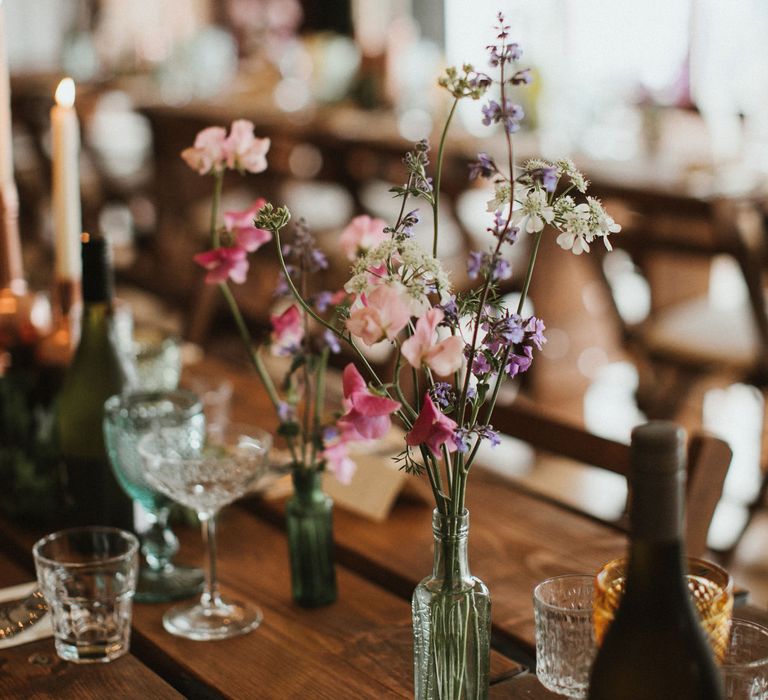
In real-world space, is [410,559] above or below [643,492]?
below

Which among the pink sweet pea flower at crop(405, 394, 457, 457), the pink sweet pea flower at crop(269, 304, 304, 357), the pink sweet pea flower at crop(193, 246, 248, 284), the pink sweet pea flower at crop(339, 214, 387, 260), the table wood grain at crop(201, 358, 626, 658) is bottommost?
the table wood grain at crop(201, 358, 626, 658)

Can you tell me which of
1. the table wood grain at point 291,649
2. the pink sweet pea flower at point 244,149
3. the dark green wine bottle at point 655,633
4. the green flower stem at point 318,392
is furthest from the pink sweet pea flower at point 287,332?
the dark green wine bottle at point 655,633

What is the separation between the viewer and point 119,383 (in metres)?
1.24

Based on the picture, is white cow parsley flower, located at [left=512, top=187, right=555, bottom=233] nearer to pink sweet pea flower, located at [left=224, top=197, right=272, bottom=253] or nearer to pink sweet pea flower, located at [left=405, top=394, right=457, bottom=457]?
pink sweet pea flower, located at [left=405, top=394, right=457, bottom=457]

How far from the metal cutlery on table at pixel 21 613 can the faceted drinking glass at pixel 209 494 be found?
114 millimetres

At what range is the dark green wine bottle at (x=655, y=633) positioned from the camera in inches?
24.4

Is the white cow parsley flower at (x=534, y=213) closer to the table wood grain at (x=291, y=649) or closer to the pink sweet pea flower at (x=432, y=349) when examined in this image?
the pink sweet pea flower at (x=432, y=349)

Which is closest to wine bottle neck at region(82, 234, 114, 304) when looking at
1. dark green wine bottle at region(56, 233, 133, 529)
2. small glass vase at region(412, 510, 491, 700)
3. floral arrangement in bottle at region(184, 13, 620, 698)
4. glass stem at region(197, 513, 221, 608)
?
dark green wine bottle at region(56, 233, 133, 529)

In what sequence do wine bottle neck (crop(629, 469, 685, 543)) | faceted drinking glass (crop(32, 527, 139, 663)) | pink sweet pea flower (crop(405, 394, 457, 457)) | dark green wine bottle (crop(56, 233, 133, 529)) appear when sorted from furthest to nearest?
dark green wine bottle (crop(56, 233, 133, 529)) → faceted drinking glass (crop(32, 527, 139, 663)) → pink sweet pea flower (crop(405, 394, 457, 457)) → wine bottle neck (crop(629, 469, 685, 543))

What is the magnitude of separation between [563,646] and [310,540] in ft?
0.97

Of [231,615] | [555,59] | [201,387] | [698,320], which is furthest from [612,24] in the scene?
[231,615]

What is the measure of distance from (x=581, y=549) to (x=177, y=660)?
47 cm

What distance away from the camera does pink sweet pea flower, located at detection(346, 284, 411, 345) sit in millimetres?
677

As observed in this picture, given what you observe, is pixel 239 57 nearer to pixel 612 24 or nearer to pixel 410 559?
pixel 612 24
